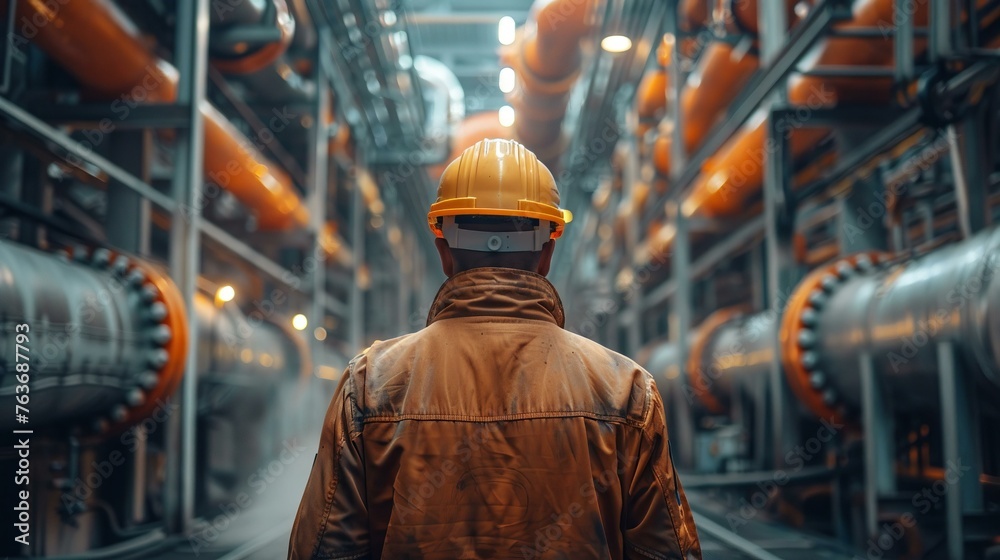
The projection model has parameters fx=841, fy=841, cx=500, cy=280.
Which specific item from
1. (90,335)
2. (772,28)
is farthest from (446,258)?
(772,28)

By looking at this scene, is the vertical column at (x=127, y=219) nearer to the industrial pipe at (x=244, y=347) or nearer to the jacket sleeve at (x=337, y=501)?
the industrial pipe at (x=244, y=347)

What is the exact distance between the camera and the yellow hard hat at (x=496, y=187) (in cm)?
162

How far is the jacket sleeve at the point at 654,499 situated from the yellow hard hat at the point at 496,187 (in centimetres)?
41

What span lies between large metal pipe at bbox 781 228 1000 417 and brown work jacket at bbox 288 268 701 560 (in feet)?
5.27

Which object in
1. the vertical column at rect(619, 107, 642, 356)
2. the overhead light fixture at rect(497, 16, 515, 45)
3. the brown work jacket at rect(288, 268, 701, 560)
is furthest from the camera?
the overhead light fixture at rect(497, 16, 515, 45)

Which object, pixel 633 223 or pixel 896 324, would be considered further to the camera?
pixel 633 223

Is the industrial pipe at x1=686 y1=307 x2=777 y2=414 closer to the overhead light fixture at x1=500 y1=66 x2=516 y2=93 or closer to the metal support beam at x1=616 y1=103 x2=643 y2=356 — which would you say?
the metal support beam at x1=616 y1=103 x2=643 y2=356

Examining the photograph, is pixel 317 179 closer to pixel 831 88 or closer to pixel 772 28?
pixel 772 28

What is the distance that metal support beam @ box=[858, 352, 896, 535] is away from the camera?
3463 mm

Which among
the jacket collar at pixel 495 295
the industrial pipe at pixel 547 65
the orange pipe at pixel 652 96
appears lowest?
the jacket collar at pixel 495 295

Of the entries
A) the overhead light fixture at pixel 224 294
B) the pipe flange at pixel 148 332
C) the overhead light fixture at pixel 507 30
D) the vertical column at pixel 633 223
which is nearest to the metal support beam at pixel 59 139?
the pipe flange at pixel 148 332

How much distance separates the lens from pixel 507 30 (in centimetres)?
1084

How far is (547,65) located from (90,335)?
6.45 m

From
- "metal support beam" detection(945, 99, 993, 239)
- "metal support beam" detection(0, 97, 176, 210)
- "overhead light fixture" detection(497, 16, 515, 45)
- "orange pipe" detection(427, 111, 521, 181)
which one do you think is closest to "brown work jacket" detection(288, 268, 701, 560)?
"metal support beam" detection(0, 97, 176, 210)
